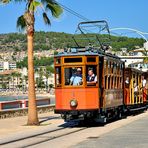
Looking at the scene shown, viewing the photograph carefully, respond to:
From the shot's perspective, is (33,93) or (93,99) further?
(33,93)

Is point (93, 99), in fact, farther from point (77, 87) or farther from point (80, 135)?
point (80, 135)

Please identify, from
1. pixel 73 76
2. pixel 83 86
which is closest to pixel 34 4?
pixel 73 76

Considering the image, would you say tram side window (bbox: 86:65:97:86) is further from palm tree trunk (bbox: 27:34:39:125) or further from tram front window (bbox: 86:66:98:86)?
palm tree trunk (bbox: 27:34:39:125)

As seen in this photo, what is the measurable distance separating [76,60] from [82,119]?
281 cm

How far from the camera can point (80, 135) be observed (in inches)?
721

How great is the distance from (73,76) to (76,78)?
0.20m

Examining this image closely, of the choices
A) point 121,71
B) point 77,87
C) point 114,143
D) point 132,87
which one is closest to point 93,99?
point 77,87

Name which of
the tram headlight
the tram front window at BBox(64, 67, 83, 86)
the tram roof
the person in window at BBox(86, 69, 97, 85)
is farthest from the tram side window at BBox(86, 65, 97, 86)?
the tram headlight

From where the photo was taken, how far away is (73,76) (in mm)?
21656

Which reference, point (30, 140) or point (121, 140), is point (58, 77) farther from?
point (121, 140)

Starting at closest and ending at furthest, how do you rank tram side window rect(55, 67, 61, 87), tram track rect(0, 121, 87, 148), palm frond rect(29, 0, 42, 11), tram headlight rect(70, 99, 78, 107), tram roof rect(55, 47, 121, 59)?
1. tram track rect(0, 121, 87, 148)
2. tram headlight rect(70, 99, 78, 107)
3. tram roof rect(55, 47, 121, 59)
4. tram side window rect(55, 67, 61, 87)
5. palm frond rect(29, 0, 42, 11)

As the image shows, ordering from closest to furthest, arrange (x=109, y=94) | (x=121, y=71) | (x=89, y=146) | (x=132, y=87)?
(x=89, y=146) < (x=109, y=94) < (x=121, y=71) < (x=132, y=87)

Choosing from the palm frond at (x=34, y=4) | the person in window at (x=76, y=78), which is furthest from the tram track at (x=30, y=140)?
the palm frond at (x=34, y=4)

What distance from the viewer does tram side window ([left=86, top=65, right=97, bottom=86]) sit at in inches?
850
